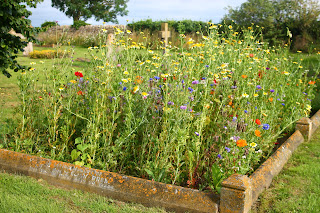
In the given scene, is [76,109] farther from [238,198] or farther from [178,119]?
[238,198]

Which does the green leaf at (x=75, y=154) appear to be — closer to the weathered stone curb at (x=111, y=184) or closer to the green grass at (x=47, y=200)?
the weathered stone curb at (x=111, y=184)

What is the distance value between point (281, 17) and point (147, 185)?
21.7 m

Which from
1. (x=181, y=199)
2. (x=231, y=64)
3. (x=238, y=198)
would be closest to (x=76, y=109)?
(x=181, y=199)

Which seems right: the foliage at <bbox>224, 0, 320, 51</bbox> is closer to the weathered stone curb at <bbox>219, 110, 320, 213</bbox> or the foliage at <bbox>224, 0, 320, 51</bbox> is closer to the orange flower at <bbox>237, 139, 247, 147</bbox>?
the weathered stone curb at <bbox>219, 110, 320, 213</bbox>

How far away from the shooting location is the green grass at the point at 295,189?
11.0 feet

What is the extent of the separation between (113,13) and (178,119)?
36.8m

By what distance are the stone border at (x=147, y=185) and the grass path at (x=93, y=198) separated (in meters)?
0.08

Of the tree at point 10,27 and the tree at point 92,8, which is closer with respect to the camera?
the tree at point 10,27

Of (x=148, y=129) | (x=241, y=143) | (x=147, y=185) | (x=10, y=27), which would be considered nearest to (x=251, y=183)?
(x=241, y=143)

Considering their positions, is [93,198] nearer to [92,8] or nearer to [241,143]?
[241,143]

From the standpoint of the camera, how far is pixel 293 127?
5.60m

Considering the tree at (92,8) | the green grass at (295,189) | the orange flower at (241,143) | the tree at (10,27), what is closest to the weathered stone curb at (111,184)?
the orange flower at (241,143)

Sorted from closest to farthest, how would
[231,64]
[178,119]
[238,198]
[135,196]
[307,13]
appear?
1. [238,198]
2. [135,196]
3. [178,119]
4. [231,64]
5. [307,13]

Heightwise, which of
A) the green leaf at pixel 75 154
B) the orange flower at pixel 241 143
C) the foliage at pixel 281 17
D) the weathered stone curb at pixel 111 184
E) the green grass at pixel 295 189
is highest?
the foliage at pixel 281 17
